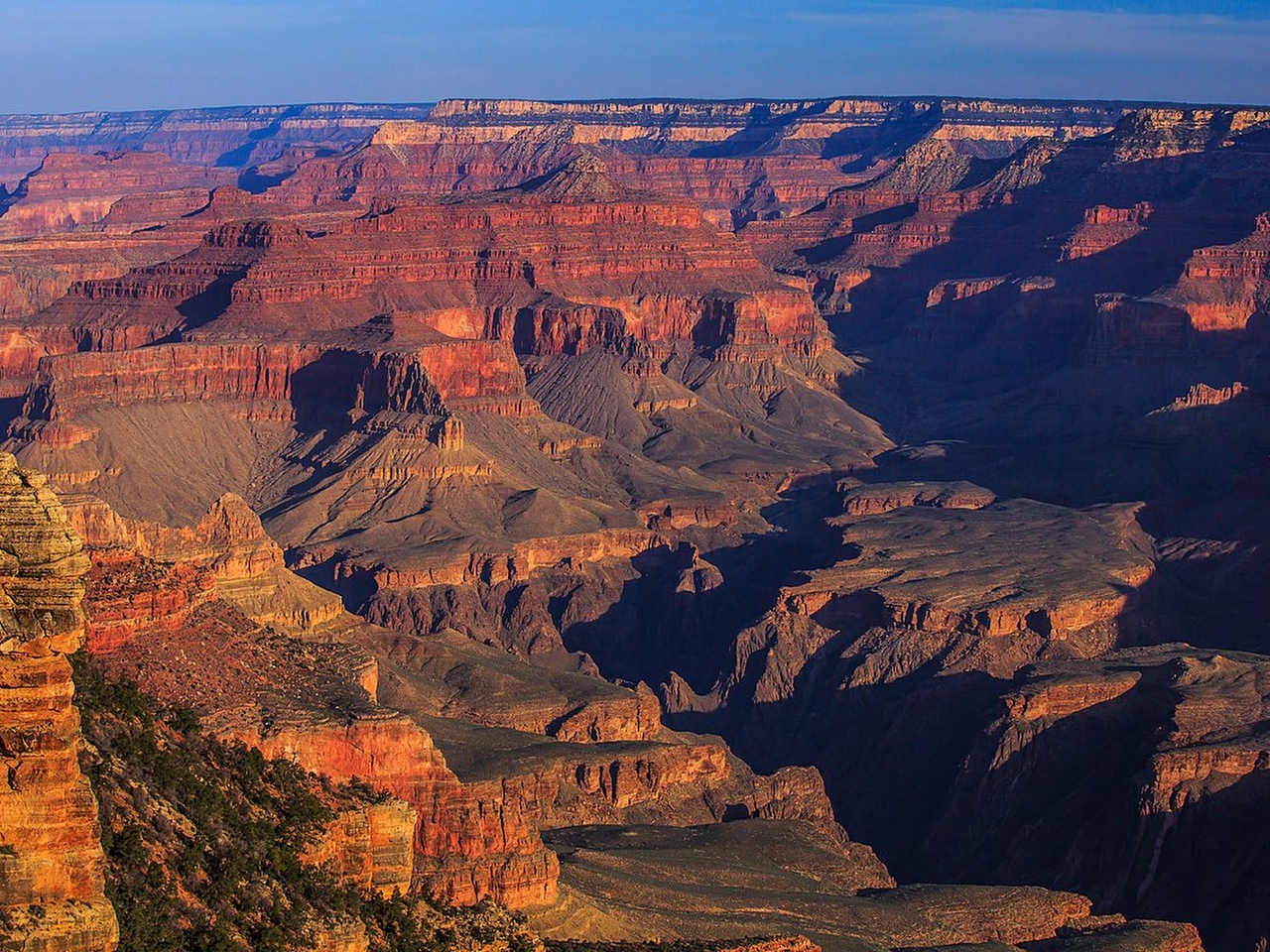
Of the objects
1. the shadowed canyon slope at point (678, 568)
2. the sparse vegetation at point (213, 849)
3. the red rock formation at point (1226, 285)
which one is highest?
the red rock formation at point (1226, 285)

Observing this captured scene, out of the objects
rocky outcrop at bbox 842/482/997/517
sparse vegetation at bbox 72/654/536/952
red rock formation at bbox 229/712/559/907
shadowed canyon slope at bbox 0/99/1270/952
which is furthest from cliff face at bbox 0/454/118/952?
rocky outcrop at bbox 842/482/997/517

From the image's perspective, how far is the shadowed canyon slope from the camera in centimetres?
5975

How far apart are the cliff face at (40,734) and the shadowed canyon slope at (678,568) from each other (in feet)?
52.5

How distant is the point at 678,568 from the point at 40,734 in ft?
336

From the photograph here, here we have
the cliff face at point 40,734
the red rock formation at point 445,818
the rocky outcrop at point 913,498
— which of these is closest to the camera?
the cliff face at point 40,734

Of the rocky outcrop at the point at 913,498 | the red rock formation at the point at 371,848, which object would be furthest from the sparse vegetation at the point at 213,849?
the rocky outcrop at the point at 913,498

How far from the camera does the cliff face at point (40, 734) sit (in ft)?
70.2

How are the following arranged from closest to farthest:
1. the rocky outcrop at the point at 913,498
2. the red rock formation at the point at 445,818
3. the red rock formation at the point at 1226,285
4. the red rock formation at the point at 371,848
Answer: the red rock formation at the point at 371,848
the red rock formation at the point at 445,818
the rocky outcrop at the point at 913,498
the red rock formation at the point at 1226,285

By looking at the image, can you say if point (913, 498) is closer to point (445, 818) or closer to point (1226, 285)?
point (1226, 285)

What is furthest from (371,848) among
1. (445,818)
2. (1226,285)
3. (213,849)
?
(1226,285)

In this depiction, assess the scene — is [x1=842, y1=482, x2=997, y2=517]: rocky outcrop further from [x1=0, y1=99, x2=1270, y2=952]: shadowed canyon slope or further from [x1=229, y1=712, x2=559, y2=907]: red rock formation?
[x1=229, y1=712, x2=559, y2=907]: red rock formation

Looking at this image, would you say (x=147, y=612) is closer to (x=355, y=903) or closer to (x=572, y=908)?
(x=572, y=908)

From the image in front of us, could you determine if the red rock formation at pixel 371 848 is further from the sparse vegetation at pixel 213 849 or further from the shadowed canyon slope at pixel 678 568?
the shadowed canyon slope at pixel 678 568

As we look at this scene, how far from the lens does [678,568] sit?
406ft
